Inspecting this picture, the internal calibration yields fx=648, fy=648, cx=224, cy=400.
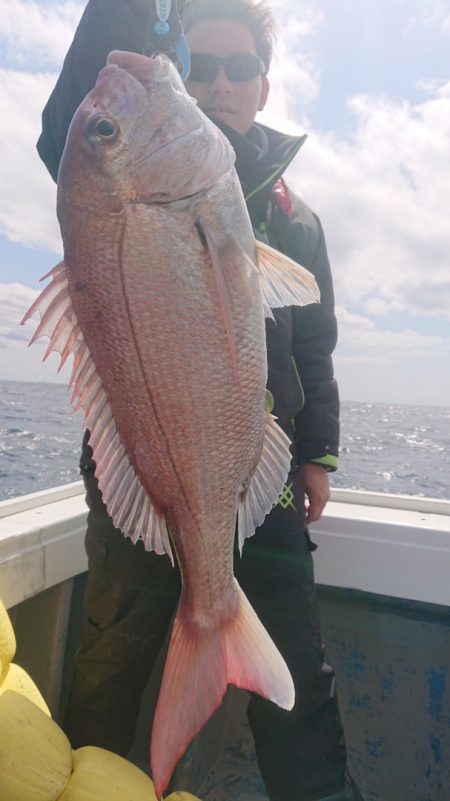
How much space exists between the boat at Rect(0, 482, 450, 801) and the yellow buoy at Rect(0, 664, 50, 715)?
65cm

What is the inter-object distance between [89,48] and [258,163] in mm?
648

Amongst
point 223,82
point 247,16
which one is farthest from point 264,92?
point 223,82

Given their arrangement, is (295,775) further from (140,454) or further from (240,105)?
(240,105)

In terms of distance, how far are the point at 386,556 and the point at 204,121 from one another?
180 centimetres

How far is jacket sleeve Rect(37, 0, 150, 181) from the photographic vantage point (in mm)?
1510

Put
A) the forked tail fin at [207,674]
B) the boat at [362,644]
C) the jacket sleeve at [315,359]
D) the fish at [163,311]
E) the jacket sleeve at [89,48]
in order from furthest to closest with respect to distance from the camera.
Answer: the boat at [362,644], the jacket sleeve at [315,359], the jacket sleeve at [89,48], the forked tail fin at [207,674], the fish at [163,311]

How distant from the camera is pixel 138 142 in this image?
133cm

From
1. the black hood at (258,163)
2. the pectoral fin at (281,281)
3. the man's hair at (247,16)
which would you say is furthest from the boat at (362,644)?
the man's hair at (247,16)

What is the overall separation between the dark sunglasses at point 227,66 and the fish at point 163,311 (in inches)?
26.6

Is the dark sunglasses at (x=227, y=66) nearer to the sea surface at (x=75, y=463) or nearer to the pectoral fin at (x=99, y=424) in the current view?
the pectoral fin at (x=99, y=424)

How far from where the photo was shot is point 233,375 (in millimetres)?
1340

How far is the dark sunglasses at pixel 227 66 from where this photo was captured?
77.9 inches

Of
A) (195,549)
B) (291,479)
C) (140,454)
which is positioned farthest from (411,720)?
(140,454)

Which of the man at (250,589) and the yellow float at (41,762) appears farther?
the man at (250,589)
